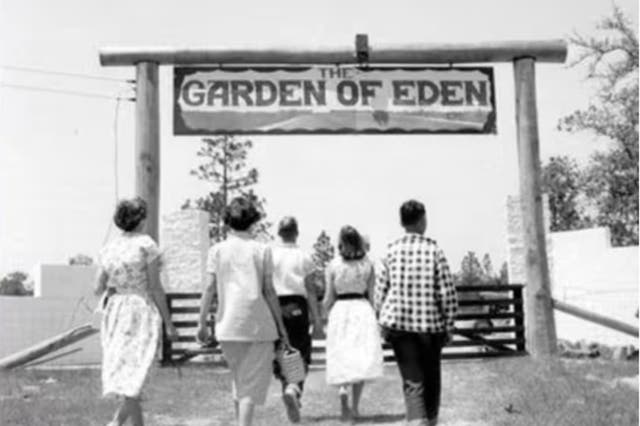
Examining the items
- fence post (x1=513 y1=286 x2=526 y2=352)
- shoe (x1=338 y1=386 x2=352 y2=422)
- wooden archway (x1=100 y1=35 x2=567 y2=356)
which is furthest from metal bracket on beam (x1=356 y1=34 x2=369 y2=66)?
shoe (x1=338 y1=386 x2=352 y2=422)

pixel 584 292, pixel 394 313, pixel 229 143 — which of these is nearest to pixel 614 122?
pixel 584 292

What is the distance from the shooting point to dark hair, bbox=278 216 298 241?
7758 millimetres

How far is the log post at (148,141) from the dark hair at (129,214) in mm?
4605

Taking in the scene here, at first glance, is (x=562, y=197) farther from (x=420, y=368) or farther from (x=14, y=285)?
(x=420, y=368)

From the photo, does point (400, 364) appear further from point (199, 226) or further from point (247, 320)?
point (199, 226)

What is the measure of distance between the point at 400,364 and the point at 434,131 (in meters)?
6.28

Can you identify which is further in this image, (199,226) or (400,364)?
(199,226)

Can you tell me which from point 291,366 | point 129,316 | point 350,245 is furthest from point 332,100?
point 129,316

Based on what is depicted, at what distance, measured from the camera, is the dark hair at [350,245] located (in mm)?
7652

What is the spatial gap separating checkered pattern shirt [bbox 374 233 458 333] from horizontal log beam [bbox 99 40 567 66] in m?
5.71

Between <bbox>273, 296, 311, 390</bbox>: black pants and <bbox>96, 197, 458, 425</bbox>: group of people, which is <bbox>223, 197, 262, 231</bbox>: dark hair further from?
<bbox>273, 296, 311, 390</bbox>: black pants

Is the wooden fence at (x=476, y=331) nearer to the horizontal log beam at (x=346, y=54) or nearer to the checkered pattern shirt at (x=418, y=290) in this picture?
the horizontal log beam at (x=346, y=54)

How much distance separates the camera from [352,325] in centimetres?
768

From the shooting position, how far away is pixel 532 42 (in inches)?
454
